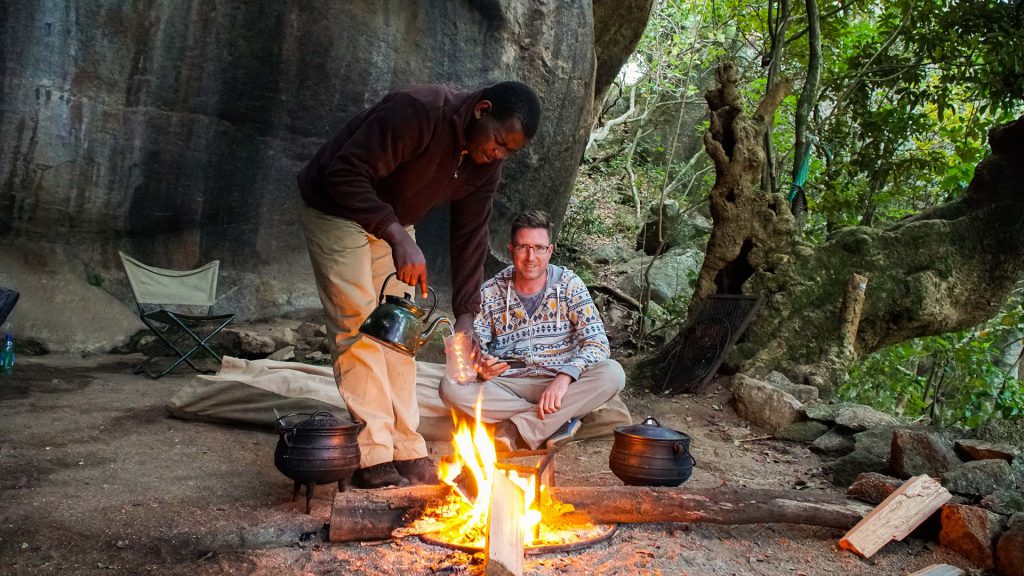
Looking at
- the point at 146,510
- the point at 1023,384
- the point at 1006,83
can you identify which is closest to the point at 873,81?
the point at 1006,83

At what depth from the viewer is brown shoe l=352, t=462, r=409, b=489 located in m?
2.94

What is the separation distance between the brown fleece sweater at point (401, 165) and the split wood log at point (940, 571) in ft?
6.81

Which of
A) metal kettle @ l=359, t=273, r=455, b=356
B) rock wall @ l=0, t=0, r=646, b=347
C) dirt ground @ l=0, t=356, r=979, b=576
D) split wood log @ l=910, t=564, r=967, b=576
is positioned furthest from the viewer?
rock wall @ l=0, t=0, r=646, b=347

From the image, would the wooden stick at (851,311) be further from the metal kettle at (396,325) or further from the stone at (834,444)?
the metal kettle at (396,325)

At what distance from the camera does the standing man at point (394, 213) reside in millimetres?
2627

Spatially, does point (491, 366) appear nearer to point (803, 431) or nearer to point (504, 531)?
point (504, 531)

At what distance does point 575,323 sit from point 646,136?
13.5m

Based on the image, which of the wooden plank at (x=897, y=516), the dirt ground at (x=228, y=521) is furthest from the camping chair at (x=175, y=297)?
the wooden plank at (x=897, y=516)

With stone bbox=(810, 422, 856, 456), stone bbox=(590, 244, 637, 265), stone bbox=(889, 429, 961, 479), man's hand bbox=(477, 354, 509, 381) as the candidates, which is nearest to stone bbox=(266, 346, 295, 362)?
man's hand bbox=(477, 354, 509, 381)

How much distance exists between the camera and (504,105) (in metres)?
2.58

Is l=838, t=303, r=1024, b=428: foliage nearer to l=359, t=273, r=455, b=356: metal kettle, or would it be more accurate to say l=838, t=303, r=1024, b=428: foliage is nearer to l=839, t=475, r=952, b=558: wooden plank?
l=839, t=475, r=952, b=558: wooden plank

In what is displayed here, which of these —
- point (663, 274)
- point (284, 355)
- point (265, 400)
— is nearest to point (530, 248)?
point (265, 400)

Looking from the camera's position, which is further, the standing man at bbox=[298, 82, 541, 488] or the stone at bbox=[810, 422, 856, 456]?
the stone at bbox=[810, 422, 856, 456]

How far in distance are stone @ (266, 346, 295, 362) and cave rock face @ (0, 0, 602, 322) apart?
1.06m
